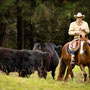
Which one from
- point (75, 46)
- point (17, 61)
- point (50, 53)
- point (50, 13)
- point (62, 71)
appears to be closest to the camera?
point (17, 61)

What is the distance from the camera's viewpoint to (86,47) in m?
11.8

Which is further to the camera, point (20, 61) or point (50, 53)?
point (50, 53)

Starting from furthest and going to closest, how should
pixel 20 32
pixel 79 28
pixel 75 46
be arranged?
pixel 20 32
pixel 79 28
pixel 75 46

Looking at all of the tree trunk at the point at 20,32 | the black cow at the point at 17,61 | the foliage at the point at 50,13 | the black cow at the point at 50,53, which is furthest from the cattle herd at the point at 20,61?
the tree trunk at the point at 20,32

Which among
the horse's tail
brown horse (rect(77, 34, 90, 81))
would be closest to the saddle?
brown horse (rect(77, 34, 90, 81))

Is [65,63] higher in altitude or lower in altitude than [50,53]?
lower

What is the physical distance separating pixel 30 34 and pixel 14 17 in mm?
4211

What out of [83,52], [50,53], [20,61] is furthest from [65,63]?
[20,61]

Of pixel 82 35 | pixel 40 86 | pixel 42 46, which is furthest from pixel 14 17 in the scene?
pixel 40 86

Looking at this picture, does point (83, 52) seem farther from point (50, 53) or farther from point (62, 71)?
point (50, 53)

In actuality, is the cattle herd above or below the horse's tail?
above

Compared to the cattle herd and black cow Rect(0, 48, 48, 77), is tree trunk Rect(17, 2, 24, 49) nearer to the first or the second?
the cattle herd

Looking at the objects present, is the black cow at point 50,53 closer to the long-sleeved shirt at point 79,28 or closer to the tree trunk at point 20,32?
the long-sleeved shirt at point 79,28

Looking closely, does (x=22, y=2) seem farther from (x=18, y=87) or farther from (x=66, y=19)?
(x=18, y=87)
